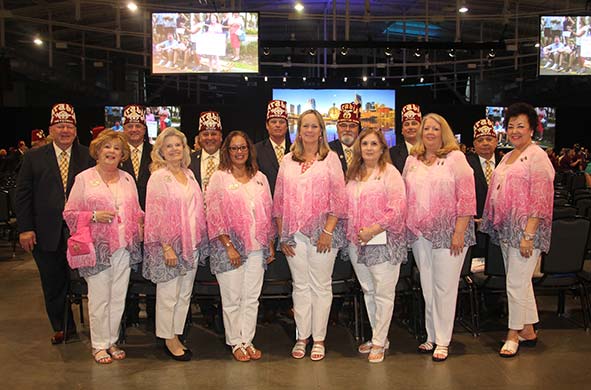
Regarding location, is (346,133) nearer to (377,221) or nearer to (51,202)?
(377,221)

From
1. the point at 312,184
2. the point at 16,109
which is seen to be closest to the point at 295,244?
the point at 312,184

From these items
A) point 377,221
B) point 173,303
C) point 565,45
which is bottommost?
point 173,303

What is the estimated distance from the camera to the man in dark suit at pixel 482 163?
5355 mm

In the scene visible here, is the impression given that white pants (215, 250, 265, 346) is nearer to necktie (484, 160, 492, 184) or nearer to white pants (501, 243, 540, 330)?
white pants (501, 243, 540, 330)

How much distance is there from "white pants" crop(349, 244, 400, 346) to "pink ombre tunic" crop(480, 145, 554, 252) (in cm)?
89

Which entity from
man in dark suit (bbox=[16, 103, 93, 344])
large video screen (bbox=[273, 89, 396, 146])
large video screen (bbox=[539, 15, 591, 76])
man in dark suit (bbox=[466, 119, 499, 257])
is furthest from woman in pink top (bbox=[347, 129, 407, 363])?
large video screen (bbox=[273, 89, 396, 146])

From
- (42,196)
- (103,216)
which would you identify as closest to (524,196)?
(103,216)

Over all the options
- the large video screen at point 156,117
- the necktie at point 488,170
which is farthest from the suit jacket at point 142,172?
the large video screen at point 156,117

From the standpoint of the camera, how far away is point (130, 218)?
166 inches

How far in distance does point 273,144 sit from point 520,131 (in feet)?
6.75

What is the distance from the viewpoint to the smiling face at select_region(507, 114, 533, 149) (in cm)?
431

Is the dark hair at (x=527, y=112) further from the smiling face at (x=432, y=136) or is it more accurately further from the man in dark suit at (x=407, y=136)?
the man in dark suit at (x=407, y=136)

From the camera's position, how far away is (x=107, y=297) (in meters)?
4.20

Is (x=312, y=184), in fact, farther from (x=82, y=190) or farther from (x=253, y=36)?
(x=253, y=36)
